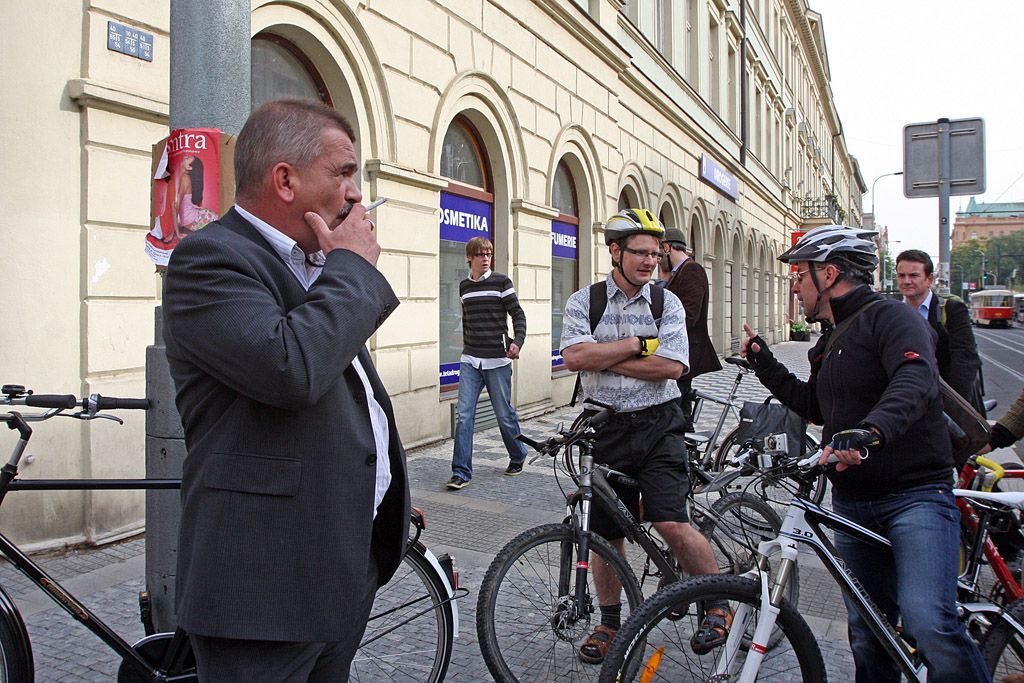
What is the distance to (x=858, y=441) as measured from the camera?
7.79 feet

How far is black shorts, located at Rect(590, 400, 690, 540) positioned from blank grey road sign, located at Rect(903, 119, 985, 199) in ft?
19.9

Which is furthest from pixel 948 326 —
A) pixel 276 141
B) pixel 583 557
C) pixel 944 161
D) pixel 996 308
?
pixel 996 308

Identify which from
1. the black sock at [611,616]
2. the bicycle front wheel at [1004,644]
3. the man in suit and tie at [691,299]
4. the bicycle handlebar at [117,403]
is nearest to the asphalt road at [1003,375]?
the man in suit and tie at [691,299]

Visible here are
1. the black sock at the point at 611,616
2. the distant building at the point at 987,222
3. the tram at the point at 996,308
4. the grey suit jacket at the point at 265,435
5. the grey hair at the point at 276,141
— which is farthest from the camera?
the distant building at the point at 987,222

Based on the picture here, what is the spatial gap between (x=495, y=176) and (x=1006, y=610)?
806 cm

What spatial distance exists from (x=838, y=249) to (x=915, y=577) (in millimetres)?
1079

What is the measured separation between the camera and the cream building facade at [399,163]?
15.4 feet

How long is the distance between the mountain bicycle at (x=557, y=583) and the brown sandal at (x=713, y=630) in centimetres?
55

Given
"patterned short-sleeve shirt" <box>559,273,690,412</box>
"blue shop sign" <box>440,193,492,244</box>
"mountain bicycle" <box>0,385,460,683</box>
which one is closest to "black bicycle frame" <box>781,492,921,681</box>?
"patterned short-sleeve shirt" <box>559,273,690,412</box>

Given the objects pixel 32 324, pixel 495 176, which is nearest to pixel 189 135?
pixel 32 324

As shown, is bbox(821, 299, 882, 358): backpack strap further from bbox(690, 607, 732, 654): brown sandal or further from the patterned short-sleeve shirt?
bbox(690, 607, 732, 654): brown sandal

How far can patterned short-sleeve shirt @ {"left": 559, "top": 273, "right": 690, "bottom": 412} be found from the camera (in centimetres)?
340

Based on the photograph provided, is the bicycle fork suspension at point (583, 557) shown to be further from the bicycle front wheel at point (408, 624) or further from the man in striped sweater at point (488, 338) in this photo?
the man in striped sweater at point (488, 338)

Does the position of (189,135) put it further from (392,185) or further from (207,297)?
(392,185)
